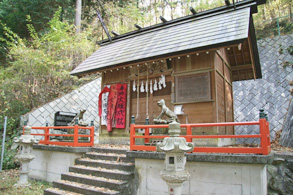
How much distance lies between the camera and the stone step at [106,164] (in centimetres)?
642

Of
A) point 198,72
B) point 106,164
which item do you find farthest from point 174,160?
point 198,72

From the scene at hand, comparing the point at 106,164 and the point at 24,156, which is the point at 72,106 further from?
the point at 106,164

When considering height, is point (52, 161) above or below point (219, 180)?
below

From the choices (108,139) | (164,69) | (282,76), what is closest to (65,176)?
(108,139)

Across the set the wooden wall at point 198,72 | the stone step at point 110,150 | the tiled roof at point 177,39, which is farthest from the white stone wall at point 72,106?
the wooden wall at point 198,72

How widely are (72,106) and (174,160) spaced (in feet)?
Result: 40.4

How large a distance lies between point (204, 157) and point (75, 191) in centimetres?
398

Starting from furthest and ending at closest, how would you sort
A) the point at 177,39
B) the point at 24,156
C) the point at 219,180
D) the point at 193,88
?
1. the point at 177,39
2. the point at 193,88
3. the point at 24,156
4. the point at 219,180

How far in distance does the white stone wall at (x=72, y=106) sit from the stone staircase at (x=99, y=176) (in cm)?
672

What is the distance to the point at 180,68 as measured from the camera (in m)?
8.70

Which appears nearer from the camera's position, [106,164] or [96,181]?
[96,181]

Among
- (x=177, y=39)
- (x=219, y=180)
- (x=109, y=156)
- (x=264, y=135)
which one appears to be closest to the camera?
(x=264, y=135)

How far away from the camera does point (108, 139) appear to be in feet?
33.5

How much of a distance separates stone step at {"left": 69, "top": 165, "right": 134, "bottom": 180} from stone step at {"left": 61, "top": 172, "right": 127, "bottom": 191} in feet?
0.38
